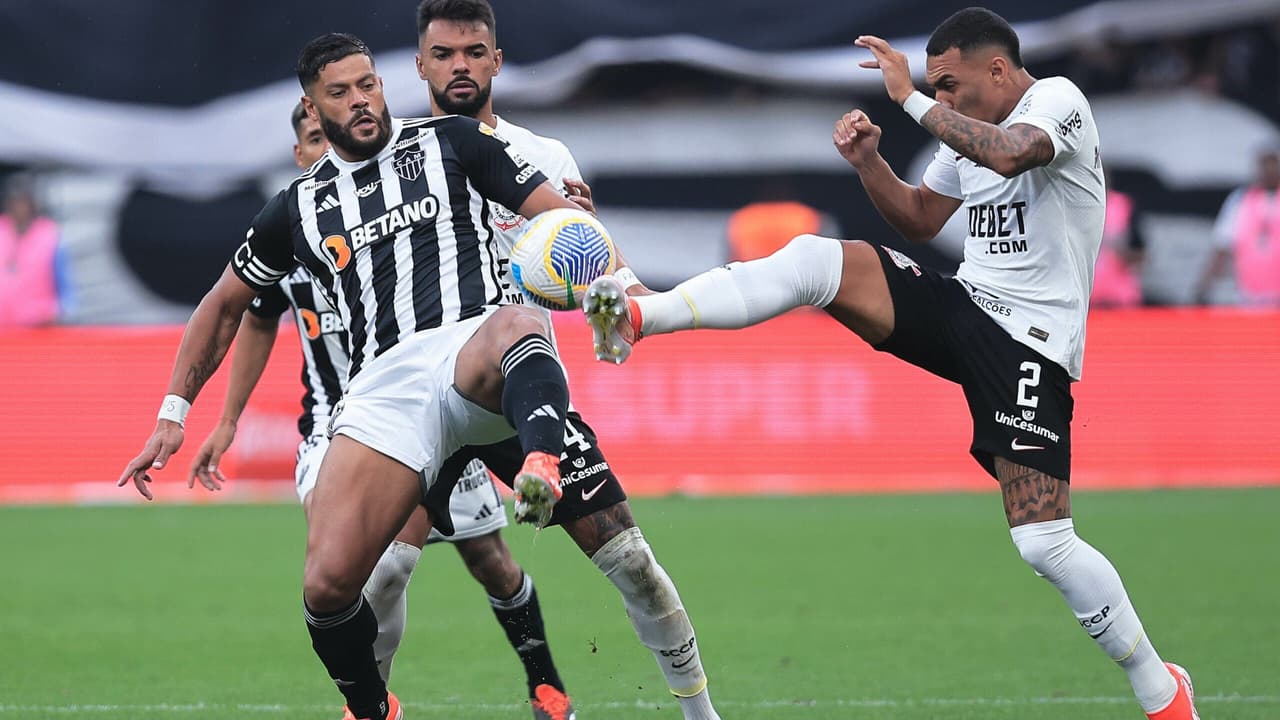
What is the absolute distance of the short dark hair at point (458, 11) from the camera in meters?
6.71

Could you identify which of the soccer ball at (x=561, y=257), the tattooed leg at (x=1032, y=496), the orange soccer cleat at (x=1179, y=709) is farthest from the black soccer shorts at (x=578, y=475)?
the orange soccer cleat at (x=1179, y=709)

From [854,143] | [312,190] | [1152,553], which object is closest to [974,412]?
[854,143]

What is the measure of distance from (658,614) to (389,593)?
1.21m

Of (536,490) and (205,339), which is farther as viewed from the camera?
(205,339)

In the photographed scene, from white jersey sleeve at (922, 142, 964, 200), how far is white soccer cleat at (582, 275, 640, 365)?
169 cm

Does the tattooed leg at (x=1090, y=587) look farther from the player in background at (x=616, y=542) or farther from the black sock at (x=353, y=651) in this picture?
the black sock at (x=353, y=651)

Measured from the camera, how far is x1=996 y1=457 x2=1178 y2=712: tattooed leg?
552 cm

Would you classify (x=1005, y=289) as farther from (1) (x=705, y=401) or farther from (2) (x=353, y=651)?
(1) (x=705, y=401)

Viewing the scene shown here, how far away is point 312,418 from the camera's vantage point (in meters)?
6.74

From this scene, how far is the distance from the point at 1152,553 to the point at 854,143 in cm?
545

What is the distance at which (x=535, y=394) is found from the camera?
16.1ft

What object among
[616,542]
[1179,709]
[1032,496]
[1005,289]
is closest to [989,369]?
[1005,289]

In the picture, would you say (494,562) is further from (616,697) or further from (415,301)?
(415,301)

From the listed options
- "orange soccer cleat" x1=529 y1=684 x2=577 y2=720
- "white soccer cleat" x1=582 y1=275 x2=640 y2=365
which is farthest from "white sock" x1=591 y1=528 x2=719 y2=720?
"white soccer cleat" x1=582 y1=275 x2=640 y2=365
